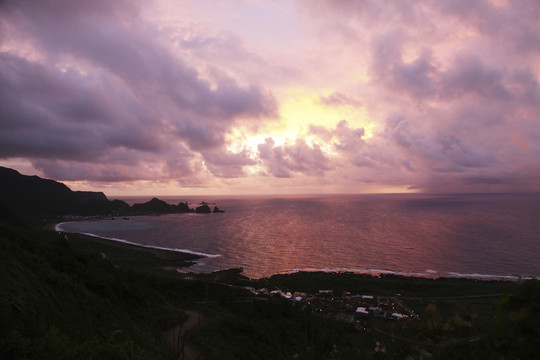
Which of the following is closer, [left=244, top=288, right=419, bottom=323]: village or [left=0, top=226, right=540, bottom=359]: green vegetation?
[left=0, top=226, right=540, bottom=359]: green vegetation

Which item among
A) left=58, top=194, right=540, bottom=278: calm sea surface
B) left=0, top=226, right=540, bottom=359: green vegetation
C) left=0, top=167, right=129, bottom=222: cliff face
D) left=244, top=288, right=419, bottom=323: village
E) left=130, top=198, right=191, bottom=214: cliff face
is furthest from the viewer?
left=130, top=198, right=191, bottom=214: cliff face

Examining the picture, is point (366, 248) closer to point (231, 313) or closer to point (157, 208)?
point (231, 313)

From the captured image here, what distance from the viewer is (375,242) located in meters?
57.8

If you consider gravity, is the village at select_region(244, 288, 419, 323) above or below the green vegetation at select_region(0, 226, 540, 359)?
below

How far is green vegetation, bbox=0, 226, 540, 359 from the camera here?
175 cm

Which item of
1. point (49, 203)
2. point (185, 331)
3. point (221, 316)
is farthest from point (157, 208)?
point (185, 331)

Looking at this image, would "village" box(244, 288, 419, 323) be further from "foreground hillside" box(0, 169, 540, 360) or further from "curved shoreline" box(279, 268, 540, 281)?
"curved shoreline" box(279, 268, 540, 281)

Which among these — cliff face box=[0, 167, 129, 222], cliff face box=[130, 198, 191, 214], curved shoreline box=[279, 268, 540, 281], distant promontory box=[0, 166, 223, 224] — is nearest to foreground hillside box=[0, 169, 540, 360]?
curved shoreline box=[279, 268, 540, 281]

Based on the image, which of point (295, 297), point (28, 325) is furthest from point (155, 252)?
point (28, 325)

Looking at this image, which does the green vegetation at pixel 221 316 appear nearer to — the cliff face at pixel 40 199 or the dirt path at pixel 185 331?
the dirt path at pixel 185 331

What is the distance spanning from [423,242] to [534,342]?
214ft

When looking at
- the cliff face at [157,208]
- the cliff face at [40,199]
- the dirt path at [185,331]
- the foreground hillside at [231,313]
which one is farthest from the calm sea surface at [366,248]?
the cliff face at [157,208]

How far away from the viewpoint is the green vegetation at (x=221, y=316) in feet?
5.76

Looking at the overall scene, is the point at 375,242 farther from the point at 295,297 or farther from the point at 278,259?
the point at 295,297
